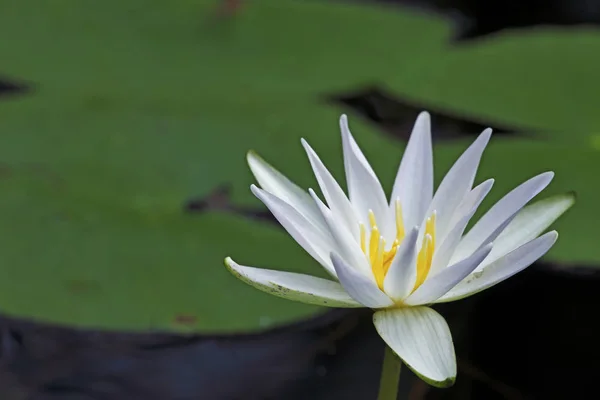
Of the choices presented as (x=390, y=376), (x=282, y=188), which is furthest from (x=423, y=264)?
(x=282, y=188)

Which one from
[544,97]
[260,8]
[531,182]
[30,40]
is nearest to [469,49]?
[544,97]

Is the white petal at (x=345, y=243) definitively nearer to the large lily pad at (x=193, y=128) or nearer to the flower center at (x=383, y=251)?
the flower center at (x=383, y=251)

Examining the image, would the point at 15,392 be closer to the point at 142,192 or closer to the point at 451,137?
the point at 142,192

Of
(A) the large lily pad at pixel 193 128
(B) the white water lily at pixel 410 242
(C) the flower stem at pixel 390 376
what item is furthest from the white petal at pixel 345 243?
(A) the large lily pad at pixel 193 128

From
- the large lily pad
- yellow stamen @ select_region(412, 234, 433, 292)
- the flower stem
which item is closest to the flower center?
yellow stamen @ select_region(412, 234, 433, 292)

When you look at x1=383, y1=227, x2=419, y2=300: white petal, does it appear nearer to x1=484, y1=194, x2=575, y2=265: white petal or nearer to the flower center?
the flower center

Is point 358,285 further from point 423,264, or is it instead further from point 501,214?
point 501,214

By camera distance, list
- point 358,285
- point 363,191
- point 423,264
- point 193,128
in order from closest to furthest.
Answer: point 358,285, point 423,264, point 363,191, point 193,128
